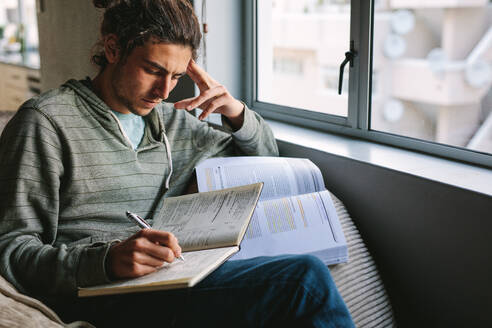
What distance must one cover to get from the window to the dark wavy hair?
2.04 ft

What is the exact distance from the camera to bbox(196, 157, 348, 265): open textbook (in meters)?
1.36

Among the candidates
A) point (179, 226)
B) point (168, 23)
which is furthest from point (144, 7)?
point (179, 226)

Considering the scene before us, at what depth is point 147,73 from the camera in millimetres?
1293

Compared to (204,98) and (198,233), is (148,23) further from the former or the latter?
(198,233)

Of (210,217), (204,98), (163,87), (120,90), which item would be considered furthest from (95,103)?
(210,217)

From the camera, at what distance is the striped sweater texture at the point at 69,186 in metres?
1.10

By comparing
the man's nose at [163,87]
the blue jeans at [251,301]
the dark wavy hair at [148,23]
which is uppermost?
the dark wavy hair at [148,23]

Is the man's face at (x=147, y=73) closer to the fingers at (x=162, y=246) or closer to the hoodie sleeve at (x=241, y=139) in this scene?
the hoodie sleeve at (x=241, y=139)

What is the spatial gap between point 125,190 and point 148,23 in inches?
16.5

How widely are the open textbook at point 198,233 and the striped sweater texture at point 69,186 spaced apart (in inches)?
4.8

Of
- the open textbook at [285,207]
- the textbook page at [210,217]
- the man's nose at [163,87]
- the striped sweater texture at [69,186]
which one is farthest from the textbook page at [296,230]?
the man's nose at [163,87]

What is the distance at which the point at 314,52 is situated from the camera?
78.0 inches

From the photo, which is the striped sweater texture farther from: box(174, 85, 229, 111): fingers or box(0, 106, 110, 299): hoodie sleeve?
box(174, 85, 229, 111): fingers

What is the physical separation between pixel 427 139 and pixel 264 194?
52cm
